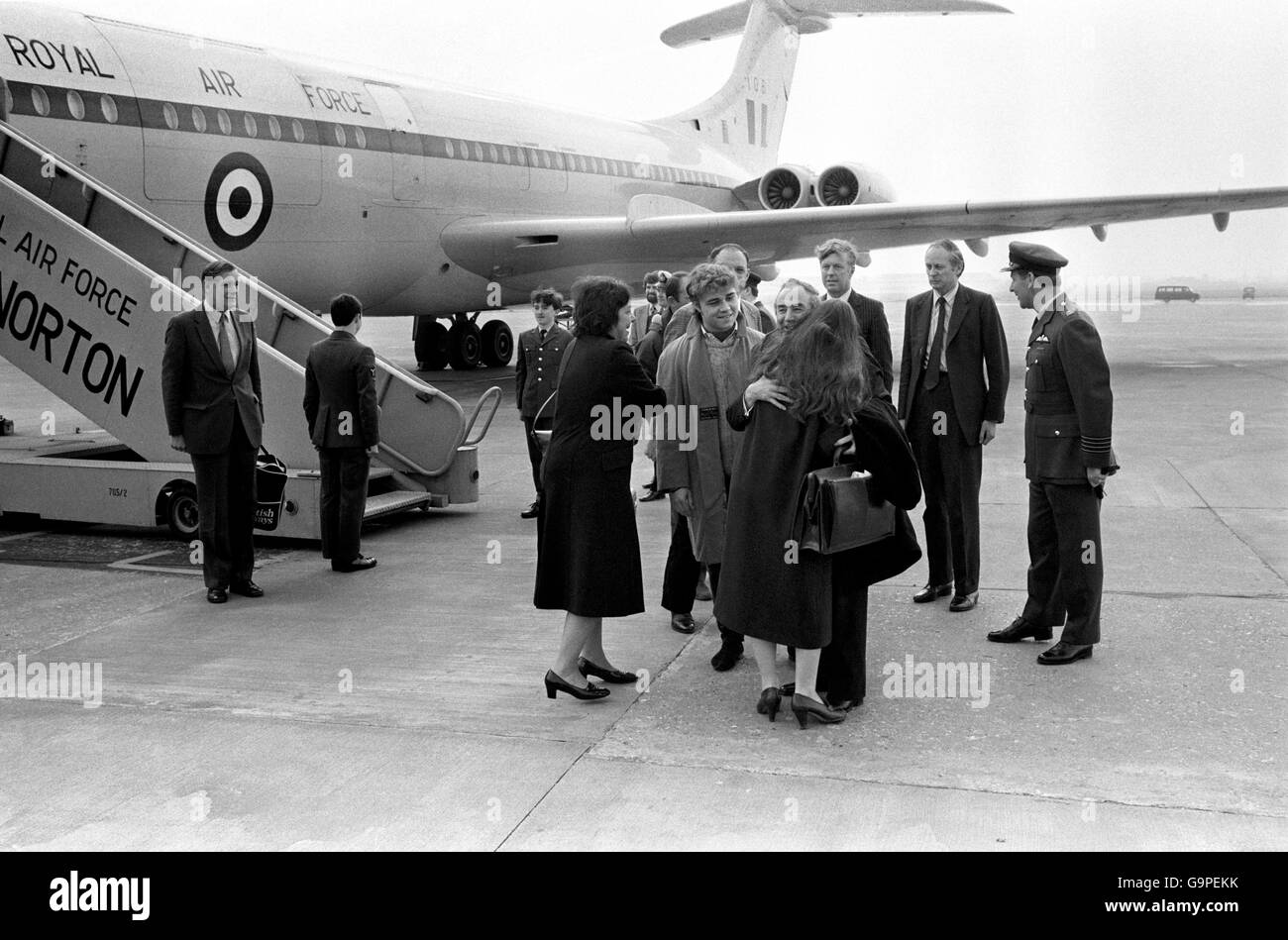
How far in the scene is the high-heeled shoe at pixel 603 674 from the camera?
4961 millimetres

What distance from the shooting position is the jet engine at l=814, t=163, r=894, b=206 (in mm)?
19859

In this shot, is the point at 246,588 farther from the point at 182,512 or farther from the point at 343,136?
the point at 343,136

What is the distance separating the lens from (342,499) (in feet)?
23.3

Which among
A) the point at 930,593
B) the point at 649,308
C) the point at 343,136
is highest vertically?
the point at 343,136

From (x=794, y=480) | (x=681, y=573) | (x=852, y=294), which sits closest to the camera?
(x=794, y=480)

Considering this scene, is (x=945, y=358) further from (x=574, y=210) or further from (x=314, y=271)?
(x=574, y=210)

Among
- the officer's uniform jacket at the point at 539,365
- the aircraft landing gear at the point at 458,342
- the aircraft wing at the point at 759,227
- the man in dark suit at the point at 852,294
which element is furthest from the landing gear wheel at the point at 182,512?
the aircraft landing gear at the point at 458,342

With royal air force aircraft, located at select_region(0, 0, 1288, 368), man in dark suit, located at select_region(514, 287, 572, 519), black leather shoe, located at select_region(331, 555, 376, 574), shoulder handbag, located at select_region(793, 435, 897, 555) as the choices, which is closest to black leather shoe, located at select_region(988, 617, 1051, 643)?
shoulder handbag, located at select_region(793, 435, 897, 555)

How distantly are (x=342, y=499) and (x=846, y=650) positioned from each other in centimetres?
346

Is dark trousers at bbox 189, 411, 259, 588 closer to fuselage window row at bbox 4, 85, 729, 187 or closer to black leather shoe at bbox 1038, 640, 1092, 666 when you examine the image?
black leather shoe at bbox 1038, 640, 1092, 666

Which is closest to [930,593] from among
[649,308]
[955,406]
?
[955,406]

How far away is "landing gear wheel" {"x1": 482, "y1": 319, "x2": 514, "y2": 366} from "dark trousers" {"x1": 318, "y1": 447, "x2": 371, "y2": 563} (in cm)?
1297

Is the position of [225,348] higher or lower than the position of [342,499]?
higher

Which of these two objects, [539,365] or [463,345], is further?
[463,345]
